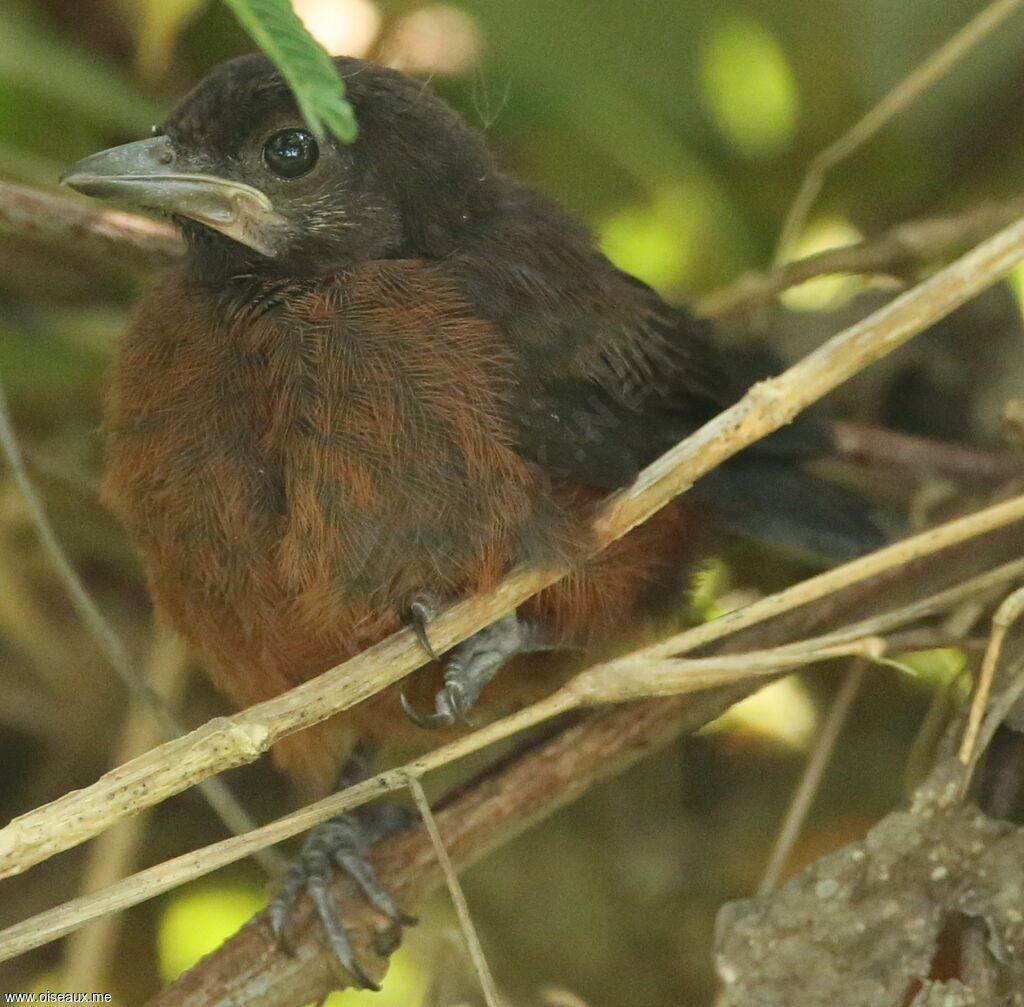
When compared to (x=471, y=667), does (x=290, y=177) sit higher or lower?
higher

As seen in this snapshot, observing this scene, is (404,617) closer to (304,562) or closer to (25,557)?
(304,562)

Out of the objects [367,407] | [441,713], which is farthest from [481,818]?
[367,407]

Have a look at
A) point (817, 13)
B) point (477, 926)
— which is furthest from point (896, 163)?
point (477, 926)

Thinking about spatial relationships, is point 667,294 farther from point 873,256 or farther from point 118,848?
point 118,848

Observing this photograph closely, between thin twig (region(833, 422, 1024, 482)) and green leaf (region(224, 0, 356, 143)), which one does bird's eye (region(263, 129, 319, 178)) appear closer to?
green leaf (region(224, 0, 356, 143))

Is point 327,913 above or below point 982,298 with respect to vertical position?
below

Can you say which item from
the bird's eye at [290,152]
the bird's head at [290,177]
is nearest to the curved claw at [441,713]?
the bird's head at [290,177]
